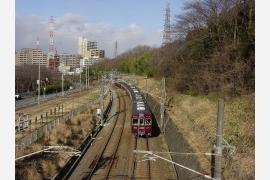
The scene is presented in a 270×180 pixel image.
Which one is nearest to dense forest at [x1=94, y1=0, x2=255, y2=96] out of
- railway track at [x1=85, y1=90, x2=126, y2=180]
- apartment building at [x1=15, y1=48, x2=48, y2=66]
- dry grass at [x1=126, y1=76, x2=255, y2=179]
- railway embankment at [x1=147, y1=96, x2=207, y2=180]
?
dry grass at [x1=126, y1=76, x2=255, y2=179]

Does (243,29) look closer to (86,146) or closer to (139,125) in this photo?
(139,125)

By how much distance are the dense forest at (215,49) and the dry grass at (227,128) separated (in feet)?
6.14

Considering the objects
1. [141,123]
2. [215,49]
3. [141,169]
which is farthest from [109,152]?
[215,49]

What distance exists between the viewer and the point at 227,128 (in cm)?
2402

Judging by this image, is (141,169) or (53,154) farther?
(53,154)

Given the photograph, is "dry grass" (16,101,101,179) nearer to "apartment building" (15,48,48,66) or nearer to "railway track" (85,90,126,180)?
"railway track" (85,90,126,180)

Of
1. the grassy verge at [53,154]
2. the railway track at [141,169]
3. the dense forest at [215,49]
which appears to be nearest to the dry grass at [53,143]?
the grassy verge at [53,154]

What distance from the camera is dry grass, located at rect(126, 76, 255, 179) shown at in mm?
18252

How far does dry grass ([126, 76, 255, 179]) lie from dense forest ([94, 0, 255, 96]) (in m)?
1.87

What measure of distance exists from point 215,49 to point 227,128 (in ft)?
49.2

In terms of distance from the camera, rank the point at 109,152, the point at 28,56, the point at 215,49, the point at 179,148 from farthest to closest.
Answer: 1. the point at 28,56
2. the point at 215,49
3. the point at 109,152
4. the point at 179,148

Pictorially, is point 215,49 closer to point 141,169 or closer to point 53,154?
point 141,169

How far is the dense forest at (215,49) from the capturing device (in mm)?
31562
